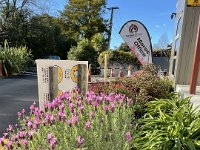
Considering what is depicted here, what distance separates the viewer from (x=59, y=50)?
1427 inches

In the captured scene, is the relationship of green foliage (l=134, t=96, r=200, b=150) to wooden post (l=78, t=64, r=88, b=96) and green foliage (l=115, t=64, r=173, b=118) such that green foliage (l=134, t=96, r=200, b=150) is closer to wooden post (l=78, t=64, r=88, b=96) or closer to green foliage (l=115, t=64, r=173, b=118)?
green foliage (l=115, t=64, r=173, b=118)

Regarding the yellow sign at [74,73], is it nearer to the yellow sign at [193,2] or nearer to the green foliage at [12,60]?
the yellow sign at [193,2]

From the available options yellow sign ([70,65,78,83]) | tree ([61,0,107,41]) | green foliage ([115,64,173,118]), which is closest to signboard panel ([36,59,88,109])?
yellow sign ([70,65,78,83])

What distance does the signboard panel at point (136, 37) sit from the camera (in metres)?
8.21

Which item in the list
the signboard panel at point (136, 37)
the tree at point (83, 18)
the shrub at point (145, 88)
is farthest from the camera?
the tree at point (83, 18)

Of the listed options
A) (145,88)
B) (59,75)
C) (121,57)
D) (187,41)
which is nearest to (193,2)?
(187,41)

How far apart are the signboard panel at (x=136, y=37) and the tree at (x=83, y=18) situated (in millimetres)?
34716

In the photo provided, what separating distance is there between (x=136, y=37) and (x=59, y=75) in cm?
319

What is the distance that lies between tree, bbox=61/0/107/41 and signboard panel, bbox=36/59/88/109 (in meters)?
37.2

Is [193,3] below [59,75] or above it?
above

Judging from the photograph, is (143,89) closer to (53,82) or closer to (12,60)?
(53,82)

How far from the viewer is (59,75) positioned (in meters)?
5.87

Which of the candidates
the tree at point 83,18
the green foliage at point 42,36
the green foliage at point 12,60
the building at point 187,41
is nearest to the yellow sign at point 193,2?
the building at point 187,41

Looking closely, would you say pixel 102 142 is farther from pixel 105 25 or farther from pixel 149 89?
pixel 105 25
